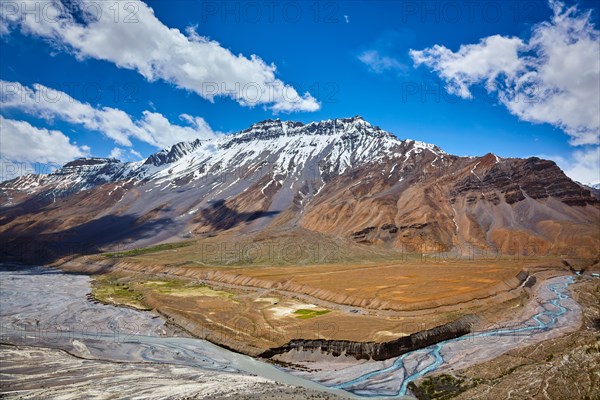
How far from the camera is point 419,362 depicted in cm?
4825

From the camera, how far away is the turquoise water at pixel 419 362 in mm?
41022

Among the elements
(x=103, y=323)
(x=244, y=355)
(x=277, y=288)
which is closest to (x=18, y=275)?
(x=103, y=323)

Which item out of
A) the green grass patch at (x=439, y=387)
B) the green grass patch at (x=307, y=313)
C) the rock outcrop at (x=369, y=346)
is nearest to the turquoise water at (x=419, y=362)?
the rock outcrop at (x=369, y=346)

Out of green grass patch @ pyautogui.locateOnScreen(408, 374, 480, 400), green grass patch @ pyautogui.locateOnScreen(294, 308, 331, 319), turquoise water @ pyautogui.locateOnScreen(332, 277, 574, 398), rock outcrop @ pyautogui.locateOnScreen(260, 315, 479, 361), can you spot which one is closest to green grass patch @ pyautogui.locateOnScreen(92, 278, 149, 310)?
green grass patch @ pyautogui.locateOnScreen(294, 308, 331, 319)

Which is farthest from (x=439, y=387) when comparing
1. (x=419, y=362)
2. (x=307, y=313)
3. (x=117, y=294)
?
(x=117, y=294)

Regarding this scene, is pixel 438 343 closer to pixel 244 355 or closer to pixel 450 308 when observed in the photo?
pixel 450 308

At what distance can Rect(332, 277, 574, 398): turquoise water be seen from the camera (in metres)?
41.0

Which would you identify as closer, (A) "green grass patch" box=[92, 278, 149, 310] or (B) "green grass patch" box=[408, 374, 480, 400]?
(B) "green grass patch" box=[408, 374, 480, 400]

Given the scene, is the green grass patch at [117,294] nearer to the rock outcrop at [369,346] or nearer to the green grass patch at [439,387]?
the rock outcrop at [369,346]

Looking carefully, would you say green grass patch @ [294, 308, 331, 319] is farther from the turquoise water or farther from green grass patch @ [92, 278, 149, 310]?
green grass patch @ [92, 278, 149, 310]

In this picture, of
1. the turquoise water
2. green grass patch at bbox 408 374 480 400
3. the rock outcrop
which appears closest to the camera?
green grass patch at bbox 408 374 480 400

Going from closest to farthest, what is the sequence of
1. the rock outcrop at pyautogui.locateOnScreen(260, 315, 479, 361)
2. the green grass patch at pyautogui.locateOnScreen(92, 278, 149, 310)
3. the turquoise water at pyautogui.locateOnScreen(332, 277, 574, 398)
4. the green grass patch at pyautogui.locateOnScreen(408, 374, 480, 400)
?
the green grass patch at pyautogui.locateOnScreen(408, 374, 480, 400), the turquoise water at pyautogui.locateOnScreen(332, 277, 574, 398), the rock outcrop at pyautogui.locateOnScreen(260, 315, 479, 361), the green grass patch at pyautogui.locateOnScreen(92, 278, 149, 310)

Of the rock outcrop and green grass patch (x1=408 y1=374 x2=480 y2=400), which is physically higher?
the rock outcrop

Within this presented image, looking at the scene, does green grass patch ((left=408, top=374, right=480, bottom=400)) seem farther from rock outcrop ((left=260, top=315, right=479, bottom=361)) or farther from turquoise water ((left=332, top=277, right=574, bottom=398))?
rock outcrop ((left=260, top=315, right=479, bottom=361))
